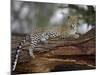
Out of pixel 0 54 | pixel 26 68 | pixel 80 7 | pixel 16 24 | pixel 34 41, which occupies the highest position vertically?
pixel 80 7

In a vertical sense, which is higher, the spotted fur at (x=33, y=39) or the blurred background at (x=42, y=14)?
the blurred background at (x=42, y=14)

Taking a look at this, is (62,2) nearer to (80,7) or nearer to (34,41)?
(80,7)

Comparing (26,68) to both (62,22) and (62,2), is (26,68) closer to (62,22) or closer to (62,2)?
(62,22)

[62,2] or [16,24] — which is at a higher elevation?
[62,2]

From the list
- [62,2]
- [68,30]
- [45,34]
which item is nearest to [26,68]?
[45,34]

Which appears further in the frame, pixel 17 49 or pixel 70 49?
pixel 70 49

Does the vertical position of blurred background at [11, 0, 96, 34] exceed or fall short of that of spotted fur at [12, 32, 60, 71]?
it exceeds it

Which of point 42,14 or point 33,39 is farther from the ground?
point 42,14
